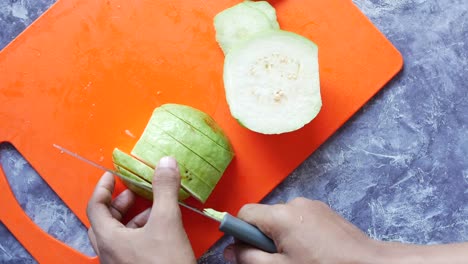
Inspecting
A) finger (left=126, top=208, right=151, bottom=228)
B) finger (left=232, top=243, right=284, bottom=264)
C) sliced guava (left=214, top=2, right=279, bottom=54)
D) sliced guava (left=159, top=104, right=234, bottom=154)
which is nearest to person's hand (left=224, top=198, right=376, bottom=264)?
finger (left=232, top=243, right=284, bottom=264)

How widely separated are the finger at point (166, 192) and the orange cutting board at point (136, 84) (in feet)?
0.88

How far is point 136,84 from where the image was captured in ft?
6.51

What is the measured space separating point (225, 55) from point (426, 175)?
0.82 meters

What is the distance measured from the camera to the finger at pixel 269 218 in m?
1.58

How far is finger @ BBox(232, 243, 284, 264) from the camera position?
157 centimetres

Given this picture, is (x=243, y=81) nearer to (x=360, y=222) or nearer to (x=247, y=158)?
(x=247, y=158)

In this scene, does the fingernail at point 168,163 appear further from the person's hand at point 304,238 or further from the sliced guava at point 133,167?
the person's hand at point 304,238

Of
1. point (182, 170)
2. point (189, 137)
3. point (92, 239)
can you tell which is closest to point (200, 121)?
point (189, 137)

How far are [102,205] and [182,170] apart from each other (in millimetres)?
285

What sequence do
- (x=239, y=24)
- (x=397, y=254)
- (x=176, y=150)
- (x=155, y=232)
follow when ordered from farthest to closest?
1. (x=239, y=24)
2. (x=176, y=150)
3. (x=155, y=232)
4. (x=397, y=254)

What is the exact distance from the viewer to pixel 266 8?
195cm

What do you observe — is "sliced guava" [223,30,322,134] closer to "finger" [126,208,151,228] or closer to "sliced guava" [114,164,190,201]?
"sliced guava" [114,164,190,201]

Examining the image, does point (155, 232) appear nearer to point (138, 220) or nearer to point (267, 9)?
point (138, 220)

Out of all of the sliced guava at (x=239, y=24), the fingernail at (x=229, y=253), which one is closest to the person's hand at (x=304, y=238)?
the fingernail at (x=229, y=253)
